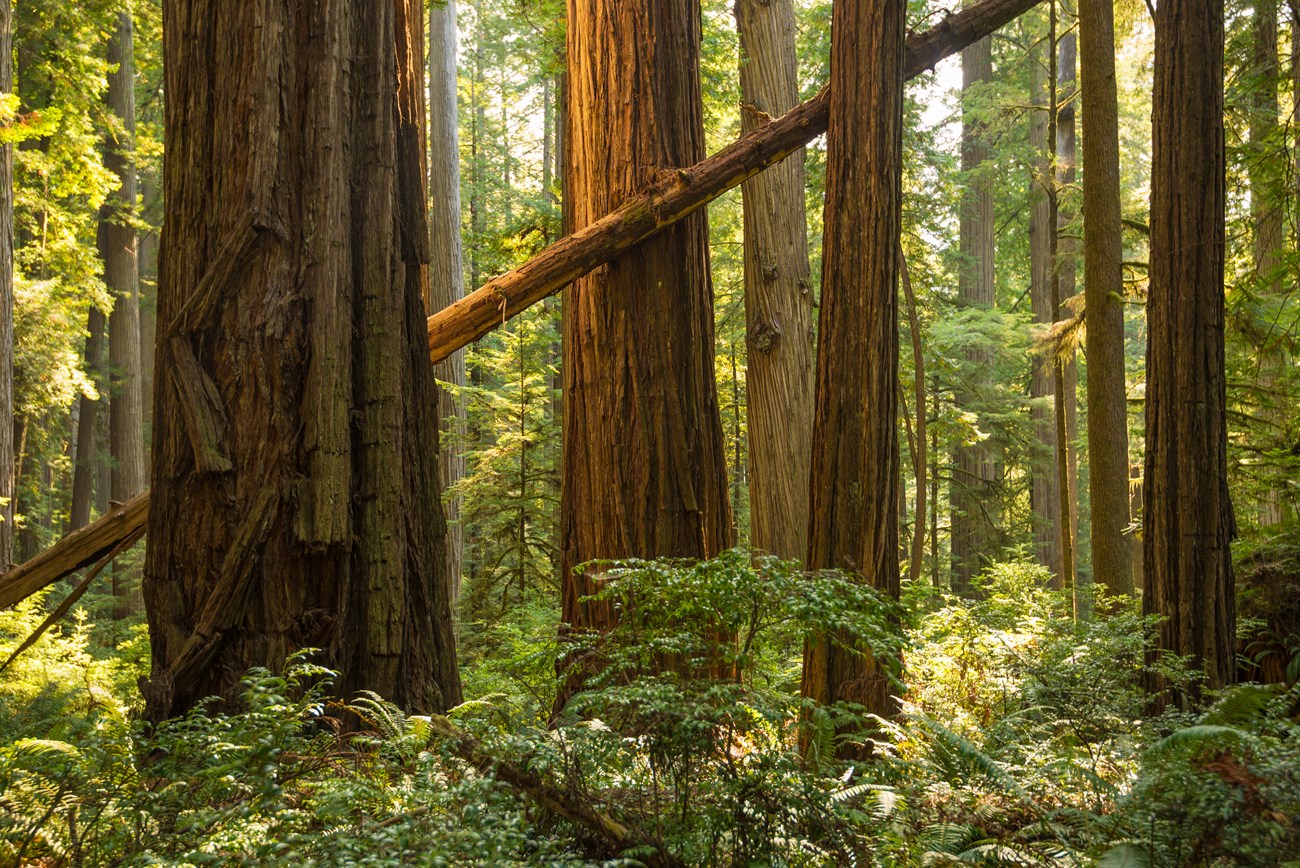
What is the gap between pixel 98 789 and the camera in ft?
8.87

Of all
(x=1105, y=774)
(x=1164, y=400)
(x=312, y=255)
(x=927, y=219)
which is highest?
(x=927, y=219)

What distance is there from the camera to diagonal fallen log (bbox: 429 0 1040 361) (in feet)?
18.1

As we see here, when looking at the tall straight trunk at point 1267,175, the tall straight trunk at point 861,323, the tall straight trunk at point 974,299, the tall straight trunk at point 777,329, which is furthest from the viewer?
the tall straight trunk at point 974,299

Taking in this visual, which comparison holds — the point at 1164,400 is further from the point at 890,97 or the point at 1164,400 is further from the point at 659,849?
the point at 659,849

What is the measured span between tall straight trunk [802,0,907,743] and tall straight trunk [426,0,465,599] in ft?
28.0

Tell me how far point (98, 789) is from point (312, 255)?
2.26 metres

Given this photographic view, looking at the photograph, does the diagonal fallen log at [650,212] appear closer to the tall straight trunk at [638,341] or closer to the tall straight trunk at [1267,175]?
the tall straight trunk at [638,341]

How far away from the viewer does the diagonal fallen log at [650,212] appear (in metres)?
5.51

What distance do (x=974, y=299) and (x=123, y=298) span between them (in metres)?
19.0

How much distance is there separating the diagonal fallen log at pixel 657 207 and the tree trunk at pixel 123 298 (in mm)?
15520

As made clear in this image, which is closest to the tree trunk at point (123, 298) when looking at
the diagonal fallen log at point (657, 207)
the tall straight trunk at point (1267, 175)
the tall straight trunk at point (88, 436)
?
the tall straight trunk at point (88, 436)

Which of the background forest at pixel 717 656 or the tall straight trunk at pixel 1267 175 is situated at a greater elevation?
the tall straight trunk at pixel 1267 175

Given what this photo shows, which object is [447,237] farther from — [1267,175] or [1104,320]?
[1267,175]

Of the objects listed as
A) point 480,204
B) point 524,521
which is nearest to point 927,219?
point 524,521
